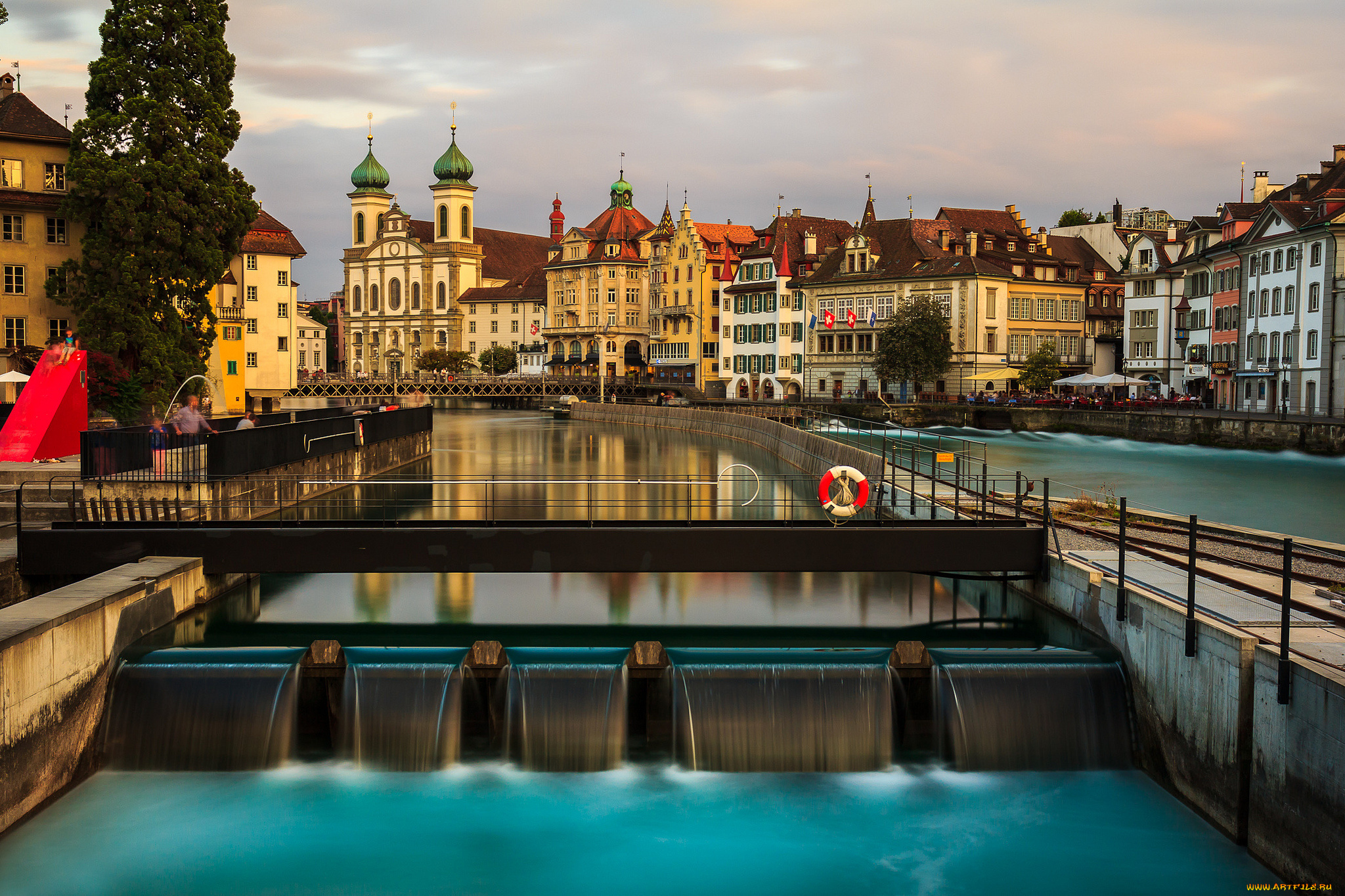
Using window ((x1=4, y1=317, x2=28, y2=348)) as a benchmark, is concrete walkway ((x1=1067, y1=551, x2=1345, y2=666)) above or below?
below

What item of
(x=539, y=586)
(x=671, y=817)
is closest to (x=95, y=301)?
(x=539, y=586)

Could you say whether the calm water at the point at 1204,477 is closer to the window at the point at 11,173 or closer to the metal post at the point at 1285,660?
the metal post at the point at 1285,660

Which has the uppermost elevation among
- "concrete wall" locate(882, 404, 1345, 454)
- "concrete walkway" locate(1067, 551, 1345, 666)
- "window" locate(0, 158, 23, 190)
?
"window" locate(0, 158, 23, 190)

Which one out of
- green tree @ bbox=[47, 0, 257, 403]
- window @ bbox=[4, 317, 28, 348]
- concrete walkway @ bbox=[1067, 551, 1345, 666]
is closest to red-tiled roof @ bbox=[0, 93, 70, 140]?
green tree @ bbox=[47, 0, 257, 403]

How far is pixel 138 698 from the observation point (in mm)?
17203

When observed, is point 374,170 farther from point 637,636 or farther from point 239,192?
point 637,636

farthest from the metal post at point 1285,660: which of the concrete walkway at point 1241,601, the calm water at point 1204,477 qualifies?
the calm water at point 1204,477

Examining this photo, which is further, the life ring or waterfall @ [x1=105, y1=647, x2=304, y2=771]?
the life ring

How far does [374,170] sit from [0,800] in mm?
172531

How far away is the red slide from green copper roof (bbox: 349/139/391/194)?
15096cm

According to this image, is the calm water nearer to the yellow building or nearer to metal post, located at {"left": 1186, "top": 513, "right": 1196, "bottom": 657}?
metal post, located at {"left": 1186, "top": 513, "right": 1196, "bottom": 657}

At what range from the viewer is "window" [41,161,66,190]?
159 ft

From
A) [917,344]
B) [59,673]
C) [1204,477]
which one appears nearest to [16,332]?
[59,673]

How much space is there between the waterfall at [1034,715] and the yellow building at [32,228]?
143 feet
